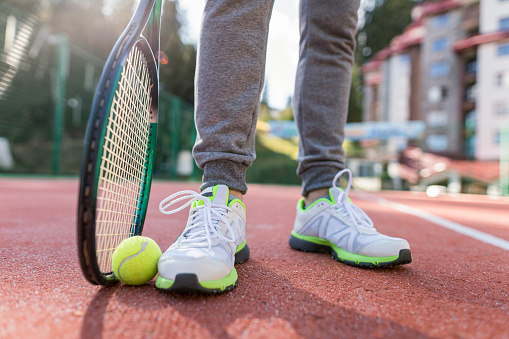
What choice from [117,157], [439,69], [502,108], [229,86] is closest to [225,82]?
[229,86]

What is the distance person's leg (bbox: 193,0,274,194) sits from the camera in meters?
0.91

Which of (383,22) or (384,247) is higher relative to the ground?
(383,22)

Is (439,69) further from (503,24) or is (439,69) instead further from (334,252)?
(334,252)

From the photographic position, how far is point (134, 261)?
749mm

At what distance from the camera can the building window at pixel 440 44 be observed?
746 inches

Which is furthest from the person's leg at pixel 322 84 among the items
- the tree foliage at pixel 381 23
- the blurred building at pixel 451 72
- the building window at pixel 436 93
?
the tree foliage at pixel 381 23

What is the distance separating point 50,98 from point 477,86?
1819 centimetres

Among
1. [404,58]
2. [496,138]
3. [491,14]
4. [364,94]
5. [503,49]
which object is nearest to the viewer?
[496,138]

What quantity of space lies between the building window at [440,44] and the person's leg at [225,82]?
70.5ft

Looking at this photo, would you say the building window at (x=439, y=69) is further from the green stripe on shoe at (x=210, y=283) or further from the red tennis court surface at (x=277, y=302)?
the green stripe on shoe at (x=210, y=283)

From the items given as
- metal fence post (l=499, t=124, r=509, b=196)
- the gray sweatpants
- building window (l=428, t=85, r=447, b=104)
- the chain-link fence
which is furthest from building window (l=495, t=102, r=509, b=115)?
the gray sweatpants

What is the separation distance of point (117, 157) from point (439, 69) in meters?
21.7

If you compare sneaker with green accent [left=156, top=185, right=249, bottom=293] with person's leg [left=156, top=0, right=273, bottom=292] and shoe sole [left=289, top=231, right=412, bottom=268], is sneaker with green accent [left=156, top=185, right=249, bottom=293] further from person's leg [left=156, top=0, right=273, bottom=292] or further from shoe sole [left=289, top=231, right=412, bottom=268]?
shoe sole [left=289, top=231, right=412, bottom=268]

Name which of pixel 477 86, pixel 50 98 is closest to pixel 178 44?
pixel 50 98
